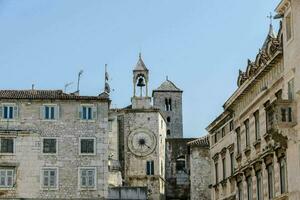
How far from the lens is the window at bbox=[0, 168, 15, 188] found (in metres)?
56.2

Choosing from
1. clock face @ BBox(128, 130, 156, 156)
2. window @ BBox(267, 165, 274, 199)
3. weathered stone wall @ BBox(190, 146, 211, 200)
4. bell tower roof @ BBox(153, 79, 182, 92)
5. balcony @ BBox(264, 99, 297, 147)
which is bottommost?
window @ BBox(267, 165, 274, 199)

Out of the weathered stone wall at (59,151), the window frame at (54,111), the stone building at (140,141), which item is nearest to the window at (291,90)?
the weathered stone wall at (59,151)

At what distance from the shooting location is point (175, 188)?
92125 millimetres

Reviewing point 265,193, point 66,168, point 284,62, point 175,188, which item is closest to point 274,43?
point 284,62

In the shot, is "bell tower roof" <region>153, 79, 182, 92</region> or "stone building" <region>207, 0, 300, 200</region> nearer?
"stone building" <region>207, 0, 300, 200</region>

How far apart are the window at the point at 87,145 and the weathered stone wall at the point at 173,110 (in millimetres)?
47864

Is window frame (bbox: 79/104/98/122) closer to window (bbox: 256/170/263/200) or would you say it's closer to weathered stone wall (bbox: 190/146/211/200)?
weathered stone wall (bbox: 190/146/211/200)

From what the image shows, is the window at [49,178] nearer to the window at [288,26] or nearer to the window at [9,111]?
the window at [9,111]

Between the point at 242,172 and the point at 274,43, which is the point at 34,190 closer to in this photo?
the point at 242,172

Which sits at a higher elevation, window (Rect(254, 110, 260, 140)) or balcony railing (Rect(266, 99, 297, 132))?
window (Rect(254, 110, 260, 140))

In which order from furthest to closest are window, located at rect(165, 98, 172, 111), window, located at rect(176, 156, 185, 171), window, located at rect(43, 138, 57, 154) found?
window, located at rect(165, 98, 172, 111)
window, located at rect(176, 156, 185, 171)
window, located at rect(43, 138, 57, 154)

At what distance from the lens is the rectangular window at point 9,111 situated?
57.8m

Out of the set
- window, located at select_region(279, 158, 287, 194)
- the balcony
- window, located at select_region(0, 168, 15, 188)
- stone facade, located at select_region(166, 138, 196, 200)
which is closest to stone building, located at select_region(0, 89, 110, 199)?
window, located at select_region(0, 168, 15, 188)

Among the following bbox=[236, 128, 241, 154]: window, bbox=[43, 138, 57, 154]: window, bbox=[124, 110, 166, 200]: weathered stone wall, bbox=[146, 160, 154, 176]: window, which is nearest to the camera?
bbox=[236, 128, 241, 154]: window
